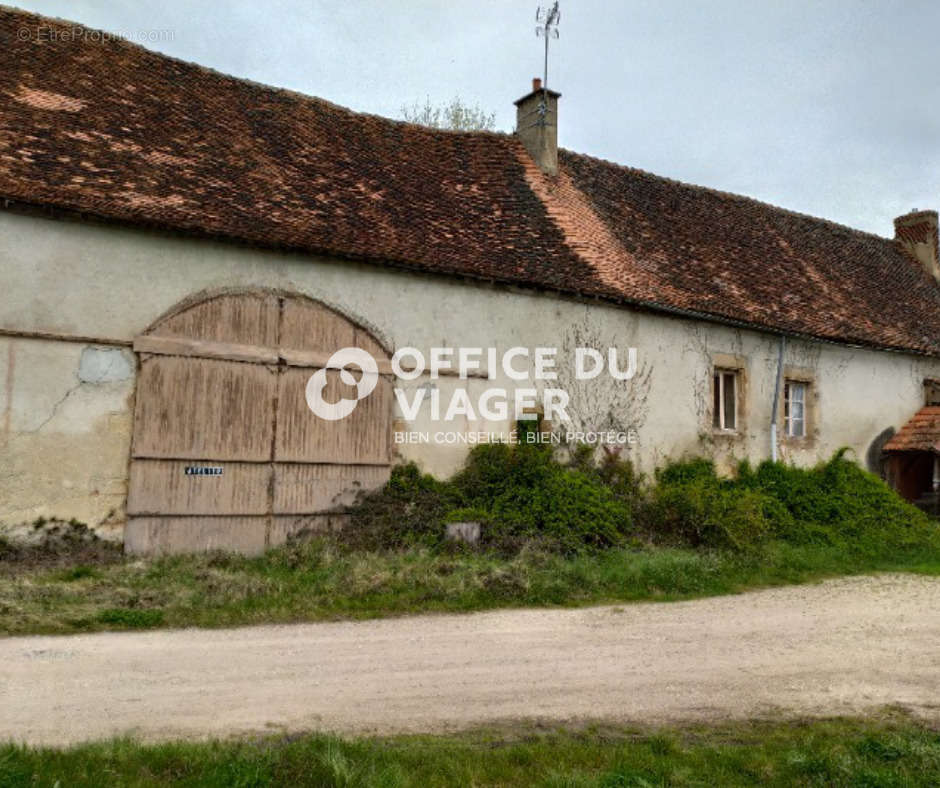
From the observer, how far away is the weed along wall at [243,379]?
9.48 metres

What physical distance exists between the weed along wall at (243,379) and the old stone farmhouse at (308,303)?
0.03 m

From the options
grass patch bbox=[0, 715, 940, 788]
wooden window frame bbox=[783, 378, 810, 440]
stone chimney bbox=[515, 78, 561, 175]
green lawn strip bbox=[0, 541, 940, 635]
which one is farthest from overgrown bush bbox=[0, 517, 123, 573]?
wooden window frame bbox=[783, 378, 810, 440]

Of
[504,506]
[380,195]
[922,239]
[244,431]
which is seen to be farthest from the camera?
[922,239]

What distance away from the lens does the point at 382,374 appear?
459 inches

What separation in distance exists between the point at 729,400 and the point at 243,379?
29.3ft

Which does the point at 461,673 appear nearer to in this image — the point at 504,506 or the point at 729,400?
the point at 504,506

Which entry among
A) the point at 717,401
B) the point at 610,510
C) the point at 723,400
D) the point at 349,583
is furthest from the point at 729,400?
the point at 349,583

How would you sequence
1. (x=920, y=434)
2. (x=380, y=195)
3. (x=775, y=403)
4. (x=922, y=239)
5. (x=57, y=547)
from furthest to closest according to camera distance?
(x=922, y=239)
(x=920, y=434)
(x=775, y=403)
(x=380, y=195)
(x=57, y=547)

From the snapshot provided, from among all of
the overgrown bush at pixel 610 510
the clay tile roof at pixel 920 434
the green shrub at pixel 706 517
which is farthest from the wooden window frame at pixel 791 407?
the green shrub at pixel 706 517

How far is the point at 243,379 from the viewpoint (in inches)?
421

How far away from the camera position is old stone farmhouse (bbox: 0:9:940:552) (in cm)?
Result: 970

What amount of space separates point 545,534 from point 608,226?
281 inches

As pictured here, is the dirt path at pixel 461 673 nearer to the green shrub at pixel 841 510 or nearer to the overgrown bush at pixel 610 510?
the overgrown bush at pixel 610 510

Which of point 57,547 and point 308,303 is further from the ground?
point 308,303
